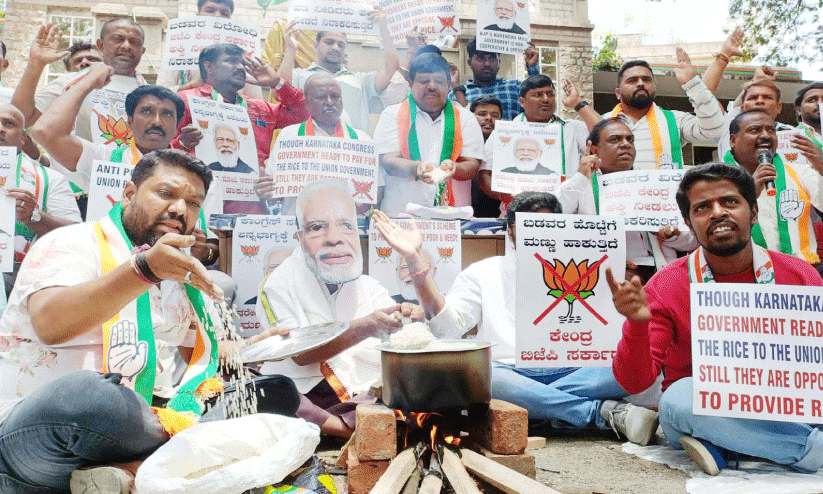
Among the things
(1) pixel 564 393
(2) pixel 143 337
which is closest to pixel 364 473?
(2) pixel 143 337

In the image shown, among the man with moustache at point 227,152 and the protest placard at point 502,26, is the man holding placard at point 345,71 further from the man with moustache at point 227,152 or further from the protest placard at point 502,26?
the man with moustache at point 227,152

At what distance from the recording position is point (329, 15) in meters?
5.65

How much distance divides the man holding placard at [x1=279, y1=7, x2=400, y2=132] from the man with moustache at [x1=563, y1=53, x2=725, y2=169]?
209cm

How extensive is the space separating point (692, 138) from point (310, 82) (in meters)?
3.09

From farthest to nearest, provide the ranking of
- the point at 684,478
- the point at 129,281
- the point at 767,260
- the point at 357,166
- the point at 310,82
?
the point at 310,82, the point at 357,166, the point at 767,260, the point at 684,478, the point at 129,281

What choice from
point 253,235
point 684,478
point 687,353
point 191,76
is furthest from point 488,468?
point 191,76

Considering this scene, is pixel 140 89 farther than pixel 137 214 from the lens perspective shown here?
Yes

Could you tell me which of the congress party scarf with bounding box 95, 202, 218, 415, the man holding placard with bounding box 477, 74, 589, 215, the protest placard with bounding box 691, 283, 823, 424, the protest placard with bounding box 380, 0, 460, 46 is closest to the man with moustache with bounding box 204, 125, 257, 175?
the man holding placard with bounding box 477, 74, 589, 215

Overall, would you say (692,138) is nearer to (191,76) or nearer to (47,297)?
(191,76)

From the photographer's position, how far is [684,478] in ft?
8.68

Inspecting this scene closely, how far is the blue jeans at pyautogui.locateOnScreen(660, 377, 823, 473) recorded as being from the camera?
8.76 feet

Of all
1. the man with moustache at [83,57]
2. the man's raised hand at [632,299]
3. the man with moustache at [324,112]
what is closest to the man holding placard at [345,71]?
the man with moustache at [324,112]

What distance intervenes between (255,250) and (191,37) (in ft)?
6.77

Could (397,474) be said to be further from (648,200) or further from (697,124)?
(697,124)
